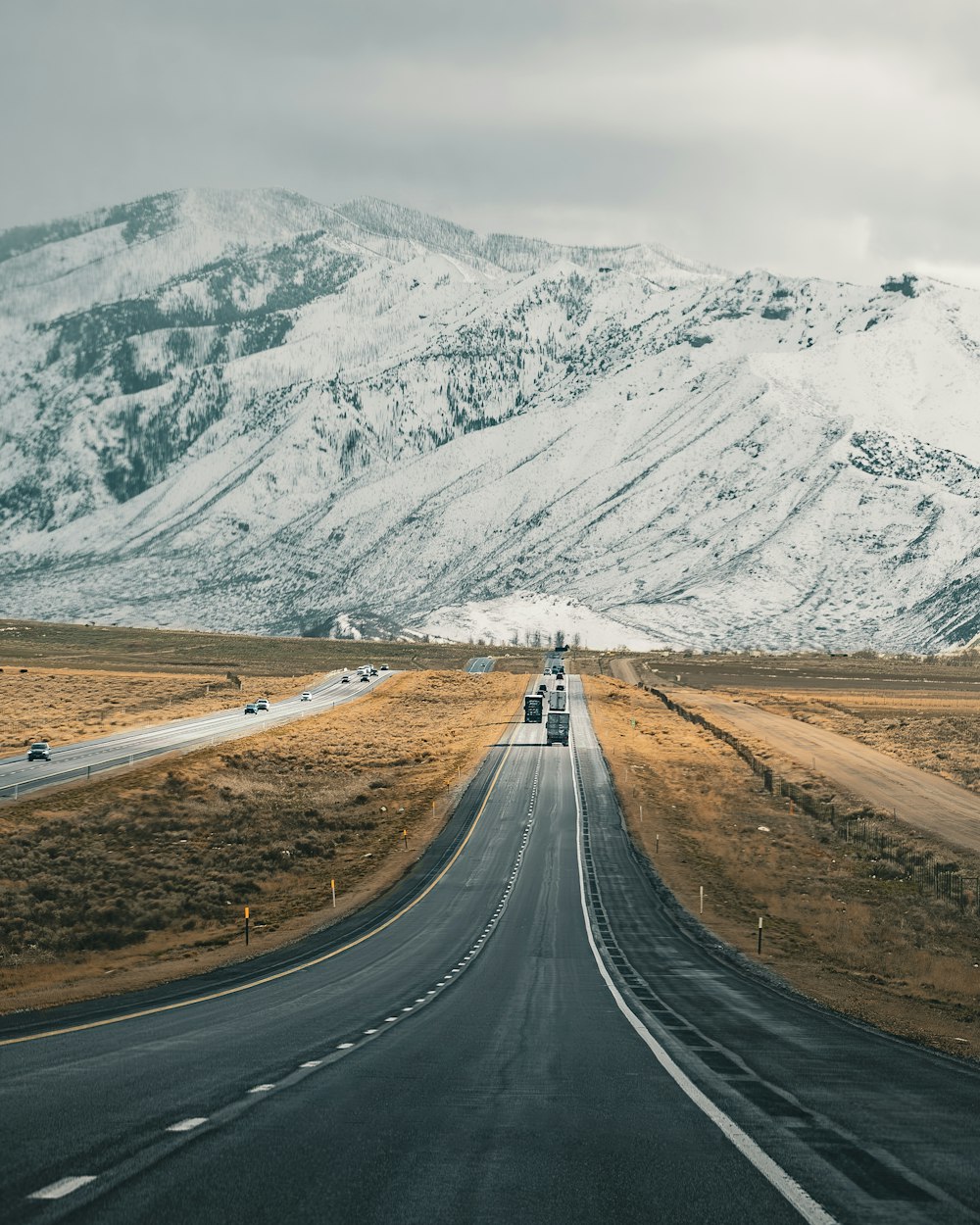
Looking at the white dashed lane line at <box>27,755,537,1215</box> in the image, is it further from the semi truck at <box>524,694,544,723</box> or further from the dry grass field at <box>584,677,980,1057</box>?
the semi truck at <box>524,694,544,723</box>

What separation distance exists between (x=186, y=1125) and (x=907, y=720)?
119m

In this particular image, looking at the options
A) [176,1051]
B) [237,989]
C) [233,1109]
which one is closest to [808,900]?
[237,989]

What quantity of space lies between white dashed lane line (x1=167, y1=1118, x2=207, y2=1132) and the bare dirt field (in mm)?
78984

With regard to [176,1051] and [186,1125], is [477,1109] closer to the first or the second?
[186,1125]

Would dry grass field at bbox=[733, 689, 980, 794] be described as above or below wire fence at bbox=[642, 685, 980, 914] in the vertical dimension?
above

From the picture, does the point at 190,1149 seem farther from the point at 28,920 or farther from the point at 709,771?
the point at 709,771

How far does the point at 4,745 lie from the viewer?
88.3m

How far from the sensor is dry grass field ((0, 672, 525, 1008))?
38.8 meters

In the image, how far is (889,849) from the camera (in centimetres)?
5984

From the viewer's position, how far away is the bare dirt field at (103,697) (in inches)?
4016

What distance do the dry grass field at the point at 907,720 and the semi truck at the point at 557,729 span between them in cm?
2566

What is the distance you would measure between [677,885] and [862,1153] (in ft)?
136

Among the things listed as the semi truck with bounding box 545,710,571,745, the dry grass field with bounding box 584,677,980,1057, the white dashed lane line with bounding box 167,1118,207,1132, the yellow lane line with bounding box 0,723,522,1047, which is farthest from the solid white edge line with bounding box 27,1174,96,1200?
the semi truck with bounding box 545,710,571,745

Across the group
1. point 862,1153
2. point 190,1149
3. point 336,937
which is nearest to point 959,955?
point 336,937
